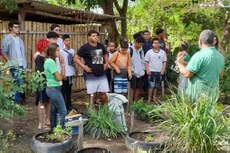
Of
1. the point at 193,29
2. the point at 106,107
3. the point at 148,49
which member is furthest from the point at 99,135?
the point at 193,29

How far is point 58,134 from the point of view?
4.85 m

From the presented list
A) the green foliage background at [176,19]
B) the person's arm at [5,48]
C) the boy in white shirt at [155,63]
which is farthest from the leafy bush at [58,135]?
the green foliage background at [176,19]

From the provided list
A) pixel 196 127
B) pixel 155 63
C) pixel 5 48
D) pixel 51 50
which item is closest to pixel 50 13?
pixel 5 48

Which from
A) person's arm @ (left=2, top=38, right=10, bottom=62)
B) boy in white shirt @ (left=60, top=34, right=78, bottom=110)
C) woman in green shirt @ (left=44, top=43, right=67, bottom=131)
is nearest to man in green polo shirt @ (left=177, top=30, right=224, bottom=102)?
woman in green shirt @ (left=44, top=43, right=67, bottom=131)

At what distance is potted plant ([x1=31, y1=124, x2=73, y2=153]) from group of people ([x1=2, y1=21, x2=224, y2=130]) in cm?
32

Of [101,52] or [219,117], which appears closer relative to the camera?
[219,117]

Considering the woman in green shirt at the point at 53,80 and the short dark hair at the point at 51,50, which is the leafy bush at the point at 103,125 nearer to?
the woman in green shirt at the point at 53,80

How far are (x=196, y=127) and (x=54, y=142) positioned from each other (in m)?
2.13

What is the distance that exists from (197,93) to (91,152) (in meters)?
1.78

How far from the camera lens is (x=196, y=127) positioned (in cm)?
404

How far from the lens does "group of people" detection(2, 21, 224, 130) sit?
4496mm

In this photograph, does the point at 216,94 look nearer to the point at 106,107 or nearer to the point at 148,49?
the point at 106,107

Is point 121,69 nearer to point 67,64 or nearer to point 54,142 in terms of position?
point 67,64

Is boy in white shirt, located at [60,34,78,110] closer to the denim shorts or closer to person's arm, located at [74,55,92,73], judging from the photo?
person's arm, located at [74,55,92,73]
